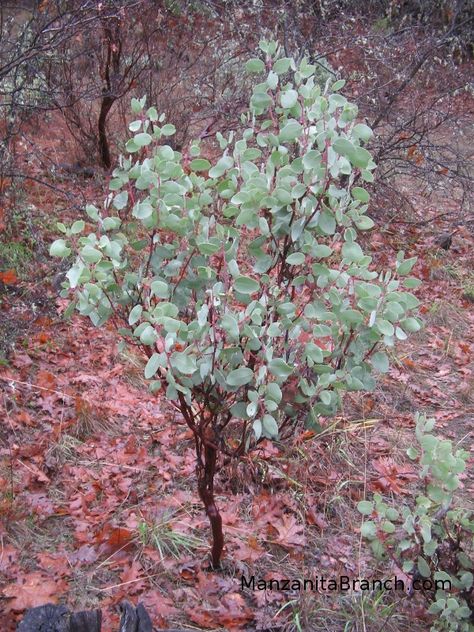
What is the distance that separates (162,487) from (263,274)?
171 centimetres

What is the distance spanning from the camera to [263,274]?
2332 mm

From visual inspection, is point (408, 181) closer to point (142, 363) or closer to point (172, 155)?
point (142, 363)

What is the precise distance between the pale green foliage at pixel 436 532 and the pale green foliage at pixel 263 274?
1.10 feet

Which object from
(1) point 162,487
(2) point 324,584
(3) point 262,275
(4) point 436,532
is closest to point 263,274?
(3) point 262,275

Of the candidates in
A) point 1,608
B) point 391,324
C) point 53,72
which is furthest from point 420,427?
point 53,72

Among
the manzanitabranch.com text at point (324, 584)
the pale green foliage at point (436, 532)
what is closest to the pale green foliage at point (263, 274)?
the pale green foliage at point (436, 532)

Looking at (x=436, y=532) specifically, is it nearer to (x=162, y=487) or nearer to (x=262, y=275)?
(x=262, y=275)

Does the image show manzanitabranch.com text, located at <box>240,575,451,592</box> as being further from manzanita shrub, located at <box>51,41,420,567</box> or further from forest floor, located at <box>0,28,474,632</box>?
manzanita shrub, located at <box>51,41,420,567</box>

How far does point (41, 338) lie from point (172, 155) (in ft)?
9.25

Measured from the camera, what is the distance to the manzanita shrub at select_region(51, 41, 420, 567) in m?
2.06

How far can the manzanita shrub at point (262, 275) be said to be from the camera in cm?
206

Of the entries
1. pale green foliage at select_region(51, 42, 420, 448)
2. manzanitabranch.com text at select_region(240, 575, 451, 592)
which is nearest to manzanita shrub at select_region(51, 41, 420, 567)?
pale green foliage at select_region(51, 42, 420, 448)

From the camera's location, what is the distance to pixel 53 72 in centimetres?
664

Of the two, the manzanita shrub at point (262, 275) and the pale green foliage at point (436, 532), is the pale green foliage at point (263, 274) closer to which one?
the manzanita shrub at point (262, 275)
